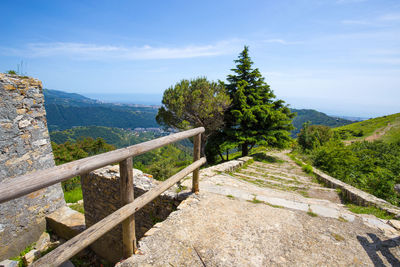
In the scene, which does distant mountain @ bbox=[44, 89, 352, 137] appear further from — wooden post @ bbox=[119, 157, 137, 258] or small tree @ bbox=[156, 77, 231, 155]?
wooden post @ bbox=[119, 157, 137, 258]

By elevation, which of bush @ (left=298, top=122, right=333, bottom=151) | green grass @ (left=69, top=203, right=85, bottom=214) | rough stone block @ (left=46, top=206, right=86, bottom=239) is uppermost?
bush @ (left=298, top=122, right=333, bottom=151)

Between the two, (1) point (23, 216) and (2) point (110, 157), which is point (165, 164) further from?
(2) point (110, 157)

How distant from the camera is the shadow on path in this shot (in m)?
2.31

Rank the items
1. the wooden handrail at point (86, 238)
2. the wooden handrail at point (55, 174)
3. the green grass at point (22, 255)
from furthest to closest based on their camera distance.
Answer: the green grass at point (22, 255) < the wooden handrail at point (86, 238) < the wooden handrail at point (55, 174)

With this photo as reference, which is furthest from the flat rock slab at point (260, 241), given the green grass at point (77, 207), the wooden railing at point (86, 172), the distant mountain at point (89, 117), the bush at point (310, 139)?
the distant mountain at point (89, 117)

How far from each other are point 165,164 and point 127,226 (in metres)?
12.8

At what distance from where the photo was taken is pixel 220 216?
322cm

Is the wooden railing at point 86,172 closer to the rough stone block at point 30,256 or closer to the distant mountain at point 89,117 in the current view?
the rough stone block at point 30,256

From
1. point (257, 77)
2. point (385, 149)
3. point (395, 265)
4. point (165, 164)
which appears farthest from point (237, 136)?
point (395, 265)

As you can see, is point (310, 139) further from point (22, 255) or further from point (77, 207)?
point (22, 255)

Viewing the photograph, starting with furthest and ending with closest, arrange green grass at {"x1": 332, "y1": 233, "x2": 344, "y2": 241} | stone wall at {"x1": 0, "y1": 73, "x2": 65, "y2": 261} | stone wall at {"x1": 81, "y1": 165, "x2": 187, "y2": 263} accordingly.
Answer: stone wall at {"x1": 0, "y1": 73, "x2": 65, "y2": 261}
stone wall at {"x1": 81, "y1": 165, "x2": 187, "y2": 263}
green grass at {"x1": 332, "y1": 233, "x2": 344, "y2": 241}

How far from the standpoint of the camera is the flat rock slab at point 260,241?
7.54 ft

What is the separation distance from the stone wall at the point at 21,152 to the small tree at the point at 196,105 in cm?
875

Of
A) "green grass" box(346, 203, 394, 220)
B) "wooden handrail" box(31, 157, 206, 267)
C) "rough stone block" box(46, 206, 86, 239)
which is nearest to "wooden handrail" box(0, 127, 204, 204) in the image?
"wooden handrail" box(31, 157, 206, 267)
